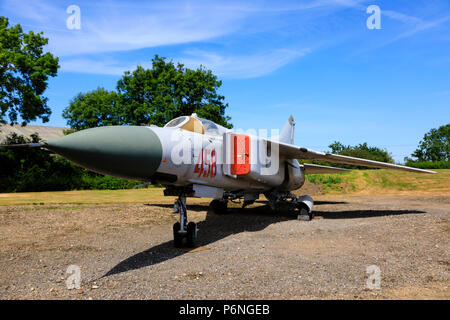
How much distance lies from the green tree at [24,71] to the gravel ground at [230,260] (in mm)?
18206

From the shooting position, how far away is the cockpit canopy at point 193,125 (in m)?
7.21

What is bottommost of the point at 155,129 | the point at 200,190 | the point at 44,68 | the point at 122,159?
the point at 200,190

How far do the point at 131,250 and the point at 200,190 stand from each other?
1962 mm

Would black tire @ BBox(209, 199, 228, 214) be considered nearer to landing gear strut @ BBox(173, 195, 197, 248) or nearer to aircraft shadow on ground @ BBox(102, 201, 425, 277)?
aircraft shadow on ground @ BBox(102, 201, 425, 277)

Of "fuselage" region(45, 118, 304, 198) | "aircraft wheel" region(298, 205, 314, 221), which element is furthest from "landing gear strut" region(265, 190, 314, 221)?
"fuselage" region(45, 118, 304, 198)

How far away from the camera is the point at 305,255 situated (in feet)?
20.1

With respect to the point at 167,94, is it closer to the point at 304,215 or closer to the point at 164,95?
the point at 164,95

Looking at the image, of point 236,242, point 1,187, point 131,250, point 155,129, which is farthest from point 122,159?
point 1,187

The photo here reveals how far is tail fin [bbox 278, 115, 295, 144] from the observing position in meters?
15.0

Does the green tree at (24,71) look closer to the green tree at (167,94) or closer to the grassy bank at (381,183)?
the green tree at (167,94)

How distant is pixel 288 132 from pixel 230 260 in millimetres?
10341

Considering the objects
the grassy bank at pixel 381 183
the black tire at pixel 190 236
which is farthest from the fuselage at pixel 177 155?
the grassy bank at pixel 381 183

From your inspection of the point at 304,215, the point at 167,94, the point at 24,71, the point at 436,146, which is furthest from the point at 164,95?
the point at 436,146
